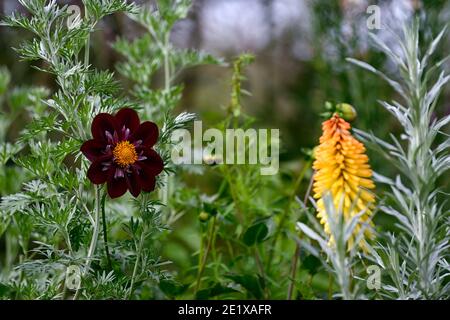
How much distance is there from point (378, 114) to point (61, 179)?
1676 millimetres

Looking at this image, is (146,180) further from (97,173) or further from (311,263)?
(311,263)

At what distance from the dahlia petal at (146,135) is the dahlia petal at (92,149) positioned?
0.05 m

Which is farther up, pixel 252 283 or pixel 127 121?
pixel 127 121

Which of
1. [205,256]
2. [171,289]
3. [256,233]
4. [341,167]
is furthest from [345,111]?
[171,289]

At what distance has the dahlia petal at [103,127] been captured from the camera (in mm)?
993

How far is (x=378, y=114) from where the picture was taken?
244cm

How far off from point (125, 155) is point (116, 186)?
5 centimetres

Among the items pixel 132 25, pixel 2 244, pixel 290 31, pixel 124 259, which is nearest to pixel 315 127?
pixel 290 31

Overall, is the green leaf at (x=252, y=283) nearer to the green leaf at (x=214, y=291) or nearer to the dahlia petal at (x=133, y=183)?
the green leaf at (x=214, y=291)

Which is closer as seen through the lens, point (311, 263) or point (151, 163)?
point (151, 163)

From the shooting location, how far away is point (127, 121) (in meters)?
1.03

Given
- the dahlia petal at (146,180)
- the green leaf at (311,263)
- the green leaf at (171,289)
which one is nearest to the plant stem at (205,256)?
the green leaf at (171,289)

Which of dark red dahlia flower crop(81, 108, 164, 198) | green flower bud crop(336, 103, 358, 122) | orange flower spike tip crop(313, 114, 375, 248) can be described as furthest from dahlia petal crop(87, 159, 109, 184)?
green flower bud crop(336, 103, 358, 122)

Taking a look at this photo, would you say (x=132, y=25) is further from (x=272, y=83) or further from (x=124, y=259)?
(x=124, y=259)
